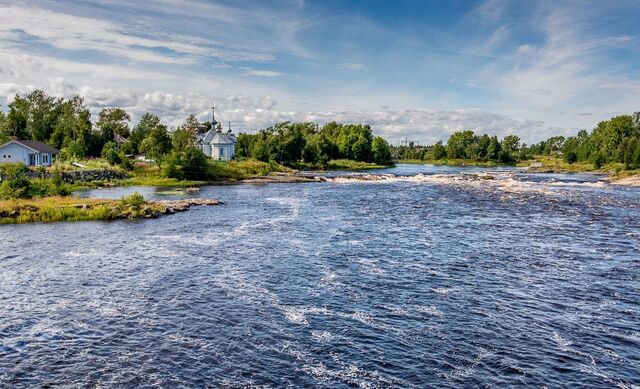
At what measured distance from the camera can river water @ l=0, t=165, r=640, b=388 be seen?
22.1 meters

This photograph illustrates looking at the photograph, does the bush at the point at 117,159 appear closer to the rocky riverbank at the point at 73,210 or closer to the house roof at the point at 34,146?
the house roof at the point at 34,146

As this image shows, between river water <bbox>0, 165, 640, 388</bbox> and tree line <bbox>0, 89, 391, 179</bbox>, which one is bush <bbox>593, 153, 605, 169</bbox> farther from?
river water <bbox>0, 165, 640, 388</bbox>

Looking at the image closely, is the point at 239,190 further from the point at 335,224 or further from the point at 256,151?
the point at 256,151

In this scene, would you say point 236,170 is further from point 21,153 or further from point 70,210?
point 70,210

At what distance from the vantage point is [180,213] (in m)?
67.7

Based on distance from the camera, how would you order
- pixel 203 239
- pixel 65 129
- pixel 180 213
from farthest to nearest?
pixel 65 129 < pixel 180 213 < pixel 203 239

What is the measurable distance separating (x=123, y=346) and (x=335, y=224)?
123 ft

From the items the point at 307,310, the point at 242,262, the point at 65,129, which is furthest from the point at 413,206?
the point at 65,129

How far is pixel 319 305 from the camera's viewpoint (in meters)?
30.3

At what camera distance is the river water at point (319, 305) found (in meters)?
22.1

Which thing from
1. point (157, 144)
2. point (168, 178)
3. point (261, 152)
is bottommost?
point (168, 178)

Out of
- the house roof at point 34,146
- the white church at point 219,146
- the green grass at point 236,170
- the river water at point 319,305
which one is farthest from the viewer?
the white church at point 219,146

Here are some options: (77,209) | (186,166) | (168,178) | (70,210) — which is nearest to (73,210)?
(70,210)

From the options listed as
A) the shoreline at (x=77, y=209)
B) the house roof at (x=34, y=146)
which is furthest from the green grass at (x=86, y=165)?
the shoreline at (x=77, y=209)
